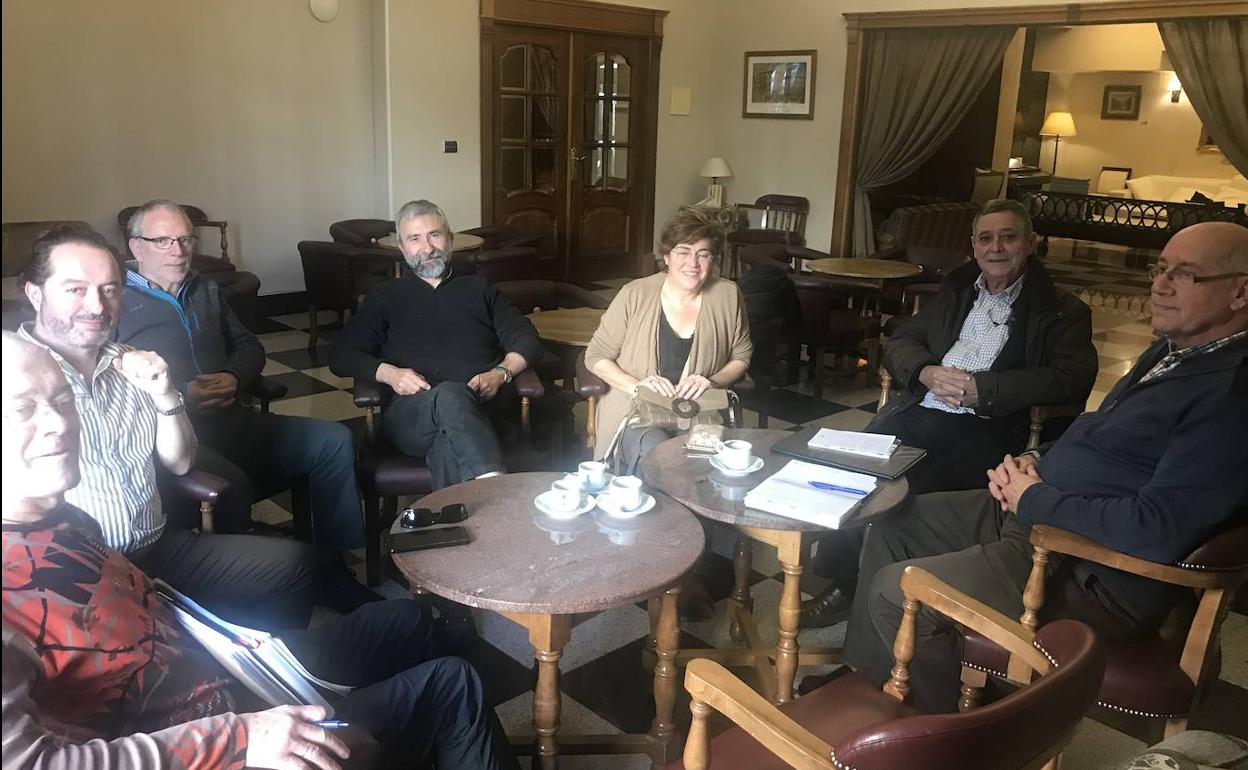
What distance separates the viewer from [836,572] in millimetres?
2781

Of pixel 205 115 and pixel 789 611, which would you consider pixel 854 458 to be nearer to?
pixel 789 611

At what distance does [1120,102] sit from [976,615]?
13.4 meters

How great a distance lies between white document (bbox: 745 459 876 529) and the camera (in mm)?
2029

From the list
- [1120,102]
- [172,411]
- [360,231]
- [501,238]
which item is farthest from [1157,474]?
[1120,102]

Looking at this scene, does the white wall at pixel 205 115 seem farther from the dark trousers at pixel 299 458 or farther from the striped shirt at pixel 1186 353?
the striped shirt at pixel 1186 353

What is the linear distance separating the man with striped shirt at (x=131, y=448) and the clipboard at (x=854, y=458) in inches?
46.8

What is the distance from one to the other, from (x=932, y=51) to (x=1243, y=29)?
213 cm

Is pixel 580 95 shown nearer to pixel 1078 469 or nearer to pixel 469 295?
pixel 469 295

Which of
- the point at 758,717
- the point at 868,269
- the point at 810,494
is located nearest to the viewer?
the point at 758,717

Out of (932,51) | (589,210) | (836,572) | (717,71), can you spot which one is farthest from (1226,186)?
(836,572)

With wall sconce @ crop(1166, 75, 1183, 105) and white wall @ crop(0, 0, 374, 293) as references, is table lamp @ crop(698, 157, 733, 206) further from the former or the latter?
wall sconce @ crop(1166, 75, 1183, 105)

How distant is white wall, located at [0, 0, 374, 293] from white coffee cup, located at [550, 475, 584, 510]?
14.0ft

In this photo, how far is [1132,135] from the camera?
12922 millimetres

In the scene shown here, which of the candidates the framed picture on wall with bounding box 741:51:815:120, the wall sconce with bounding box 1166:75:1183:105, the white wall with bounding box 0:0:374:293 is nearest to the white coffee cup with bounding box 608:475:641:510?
the white wall with bounding box 0:0:374:293
